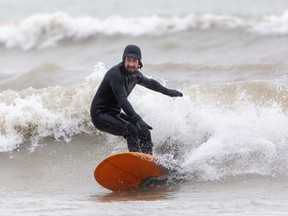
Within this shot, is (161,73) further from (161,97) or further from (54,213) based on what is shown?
(54,213)

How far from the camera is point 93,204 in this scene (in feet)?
22.5

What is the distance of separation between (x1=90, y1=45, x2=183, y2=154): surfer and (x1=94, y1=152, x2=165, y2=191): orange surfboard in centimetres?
25

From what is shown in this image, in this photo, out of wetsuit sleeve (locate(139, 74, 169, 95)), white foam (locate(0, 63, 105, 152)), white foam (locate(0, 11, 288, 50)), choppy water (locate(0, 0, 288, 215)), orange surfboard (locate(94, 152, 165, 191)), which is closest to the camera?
choppy water (locate(0, 0, 288, 215))

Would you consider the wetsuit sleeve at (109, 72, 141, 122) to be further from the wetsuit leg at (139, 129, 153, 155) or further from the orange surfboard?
the orange surfboard

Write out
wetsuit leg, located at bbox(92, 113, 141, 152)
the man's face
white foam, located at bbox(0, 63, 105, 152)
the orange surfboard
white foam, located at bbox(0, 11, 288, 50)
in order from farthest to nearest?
white foam, located at bbox(0, 11, 288, 50)
white foam, located at bbox(0, 63, 105, 152)
wetsuit leg, located at bbox(92, 113, 141, 152)
the man's face
the orange surfboard

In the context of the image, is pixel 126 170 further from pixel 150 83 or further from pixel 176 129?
pixel 176 129

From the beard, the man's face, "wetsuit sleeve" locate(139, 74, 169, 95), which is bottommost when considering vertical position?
"wetsuit sleeve" locate(139, 74, 169, 95)

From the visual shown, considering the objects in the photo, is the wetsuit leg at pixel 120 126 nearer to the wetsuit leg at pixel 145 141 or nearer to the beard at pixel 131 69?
the wetsuit leg at pixel 145 141

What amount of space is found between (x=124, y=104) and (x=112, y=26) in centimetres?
1261

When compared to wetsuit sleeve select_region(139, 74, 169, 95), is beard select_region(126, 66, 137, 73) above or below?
above

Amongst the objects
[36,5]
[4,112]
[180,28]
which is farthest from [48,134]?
[36,5]

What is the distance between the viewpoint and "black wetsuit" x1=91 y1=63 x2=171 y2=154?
24.9 feet

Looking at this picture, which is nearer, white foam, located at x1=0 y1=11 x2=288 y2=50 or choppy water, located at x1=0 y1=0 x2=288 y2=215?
choppy water, located at x1=0 y1=0 x2=288 y2=215

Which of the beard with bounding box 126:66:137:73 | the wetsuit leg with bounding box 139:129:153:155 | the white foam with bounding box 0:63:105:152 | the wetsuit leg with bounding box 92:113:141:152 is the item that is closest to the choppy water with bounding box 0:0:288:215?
the white foam with bounding box 0:63:105:152
